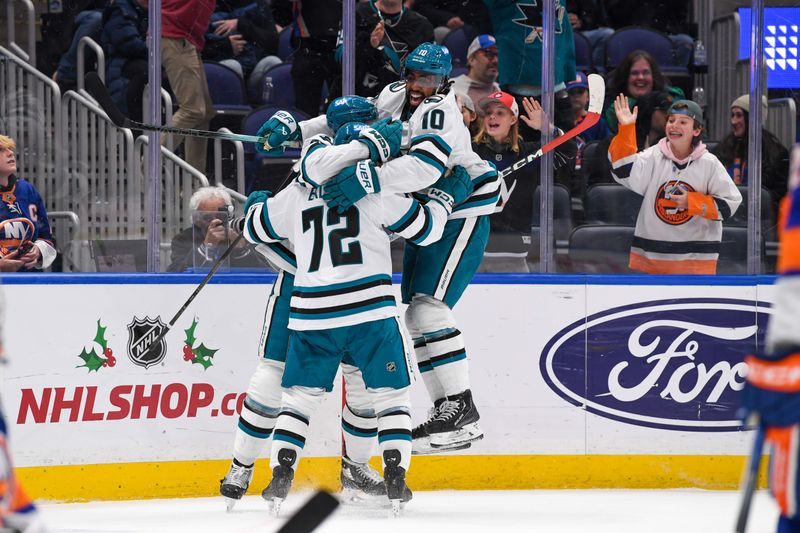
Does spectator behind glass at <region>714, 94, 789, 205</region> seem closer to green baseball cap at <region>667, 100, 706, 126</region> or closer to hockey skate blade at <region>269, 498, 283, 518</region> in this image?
green baseball cap at <region>667, 100, 706, 126</region>

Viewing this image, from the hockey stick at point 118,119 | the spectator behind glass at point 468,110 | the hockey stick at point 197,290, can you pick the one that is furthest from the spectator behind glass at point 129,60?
the spectator behind glass at point 468,110

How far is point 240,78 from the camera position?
472 cm

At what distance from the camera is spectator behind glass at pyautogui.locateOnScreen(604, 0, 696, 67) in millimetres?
4914

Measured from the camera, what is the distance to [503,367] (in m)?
4.72

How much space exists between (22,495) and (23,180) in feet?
8.54

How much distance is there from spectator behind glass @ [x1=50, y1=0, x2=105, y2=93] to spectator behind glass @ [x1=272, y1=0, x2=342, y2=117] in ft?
2.24

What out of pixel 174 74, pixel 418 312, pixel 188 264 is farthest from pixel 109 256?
pixel 418 312

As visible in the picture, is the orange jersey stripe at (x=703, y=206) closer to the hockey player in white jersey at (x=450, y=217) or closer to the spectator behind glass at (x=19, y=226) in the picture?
the hockey player in white jersey at (x=450, y=217)

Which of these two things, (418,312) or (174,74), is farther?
(174,74)

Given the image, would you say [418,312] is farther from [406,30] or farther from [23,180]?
[23,180]

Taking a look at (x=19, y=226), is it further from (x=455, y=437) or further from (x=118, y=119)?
(x=455, y=437)

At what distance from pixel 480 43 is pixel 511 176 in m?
0.56

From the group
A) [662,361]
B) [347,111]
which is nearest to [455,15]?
[347,111]

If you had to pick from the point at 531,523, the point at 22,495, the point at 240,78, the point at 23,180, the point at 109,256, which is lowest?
the point at 531,523
